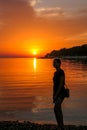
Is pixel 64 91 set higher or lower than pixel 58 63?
lower

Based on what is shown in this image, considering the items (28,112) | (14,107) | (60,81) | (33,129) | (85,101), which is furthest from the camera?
(85,101)

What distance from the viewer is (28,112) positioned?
20609mm

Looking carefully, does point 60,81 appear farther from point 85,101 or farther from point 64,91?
point 85,101

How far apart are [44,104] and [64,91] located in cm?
1294

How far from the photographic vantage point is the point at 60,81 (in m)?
10.8

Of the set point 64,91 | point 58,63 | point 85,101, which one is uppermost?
point 58,63

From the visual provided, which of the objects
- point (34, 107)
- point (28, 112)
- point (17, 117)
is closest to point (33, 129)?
point (17, 117)

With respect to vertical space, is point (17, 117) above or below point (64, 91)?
below

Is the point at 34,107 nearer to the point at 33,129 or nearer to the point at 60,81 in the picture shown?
the point at 33,129

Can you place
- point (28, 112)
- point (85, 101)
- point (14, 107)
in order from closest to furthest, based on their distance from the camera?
point (28, 112)
point (14, 107)
point (85, 101)

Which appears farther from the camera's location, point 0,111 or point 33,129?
point 0,111

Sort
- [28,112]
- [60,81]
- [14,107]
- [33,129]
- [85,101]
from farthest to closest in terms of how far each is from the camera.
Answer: [85,101], [14,107], [28,112], [33,129], [60,81]

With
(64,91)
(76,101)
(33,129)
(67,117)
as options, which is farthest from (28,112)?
(64,91)

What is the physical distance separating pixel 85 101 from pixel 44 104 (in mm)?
3483
